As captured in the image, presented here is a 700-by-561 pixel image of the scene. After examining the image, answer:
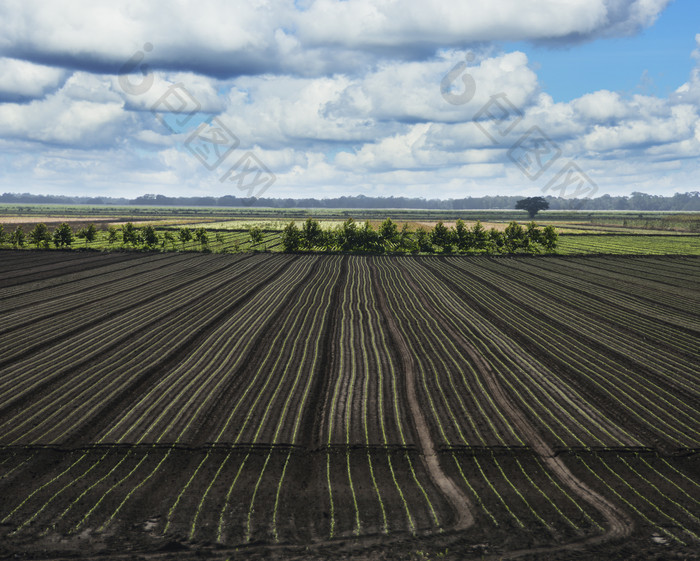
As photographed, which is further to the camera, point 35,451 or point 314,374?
point 314,374

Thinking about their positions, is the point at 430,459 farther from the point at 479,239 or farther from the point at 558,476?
the point at 479,239

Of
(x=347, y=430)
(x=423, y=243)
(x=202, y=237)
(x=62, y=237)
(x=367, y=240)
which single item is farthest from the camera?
(x=423, y=243)

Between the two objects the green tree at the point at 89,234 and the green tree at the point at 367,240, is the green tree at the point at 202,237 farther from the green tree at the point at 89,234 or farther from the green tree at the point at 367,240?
the green tree at the point at 367,240

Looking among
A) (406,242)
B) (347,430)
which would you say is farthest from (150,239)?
(347,430)

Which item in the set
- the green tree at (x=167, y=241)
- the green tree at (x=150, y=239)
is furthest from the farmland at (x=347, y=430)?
the green tree at (x=167, y=241)

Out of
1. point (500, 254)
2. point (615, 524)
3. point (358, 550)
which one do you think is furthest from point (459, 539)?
point (500, 254)

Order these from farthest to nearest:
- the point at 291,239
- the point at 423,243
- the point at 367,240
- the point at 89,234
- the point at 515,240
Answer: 1. the point at 89,234
2. the point at 423,243
3. the point at 367,240
4. the point at 515,240
5. the point at 291,239

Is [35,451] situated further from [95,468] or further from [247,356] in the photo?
A: [247,356]
